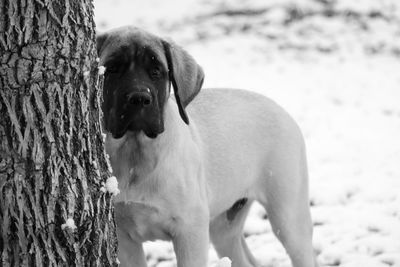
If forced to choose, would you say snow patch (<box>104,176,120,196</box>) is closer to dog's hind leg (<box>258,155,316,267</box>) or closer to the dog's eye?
the dog's eye

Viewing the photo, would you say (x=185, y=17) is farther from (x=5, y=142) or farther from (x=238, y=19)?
A: (x=5, y=142)

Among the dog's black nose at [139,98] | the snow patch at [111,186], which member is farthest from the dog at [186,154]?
the snow patch at [111,186]

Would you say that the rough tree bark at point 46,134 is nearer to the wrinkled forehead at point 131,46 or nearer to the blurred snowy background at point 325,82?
the wrinkled forehead at point 131,46

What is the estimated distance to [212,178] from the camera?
4.79 m

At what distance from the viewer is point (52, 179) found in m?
3.05

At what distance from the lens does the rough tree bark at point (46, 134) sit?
9.66 feet

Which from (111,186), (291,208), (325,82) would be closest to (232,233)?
(291,208)

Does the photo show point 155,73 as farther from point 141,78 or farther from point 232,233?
point 232,233

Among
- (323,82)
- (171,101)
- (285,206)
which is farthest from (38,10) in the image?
(323,82)

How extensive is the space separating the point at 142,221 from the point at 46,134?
1.38 meters

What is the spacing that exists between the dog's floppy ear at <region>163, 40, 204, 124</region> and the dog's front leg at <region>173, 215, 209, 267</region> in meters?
0.58

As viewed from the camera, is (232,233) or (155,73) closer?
(155,73)

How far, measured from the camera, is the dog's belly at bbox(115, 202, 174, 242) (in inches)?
166

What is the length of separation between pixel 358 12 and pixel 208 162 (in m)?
8.64
